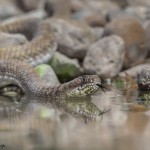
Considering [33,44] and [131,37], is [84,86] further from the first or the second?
[131,37]

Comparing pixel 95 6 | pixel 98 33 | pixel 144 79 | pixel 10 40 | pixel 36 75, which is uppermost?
pixel 95 6

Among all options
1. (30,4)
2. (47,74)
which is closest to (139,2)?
(30,4)

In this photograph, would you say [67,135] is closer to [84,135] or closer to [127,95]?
[84,135]

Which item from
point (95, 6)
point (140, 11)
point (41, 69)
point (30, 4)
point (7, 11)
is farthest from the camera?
point (95, 6)

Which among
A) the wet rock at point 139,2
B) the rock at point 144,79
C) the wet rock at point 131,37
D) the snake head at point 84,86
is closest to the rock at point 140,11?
the wet rock at point 139,2

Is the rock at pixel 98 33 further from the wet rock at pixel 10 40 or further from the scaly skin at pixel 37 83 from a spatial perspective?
the scaly skin at pixel 37 83

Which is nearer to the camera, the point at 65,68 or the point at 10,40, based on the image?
the point at 65,68

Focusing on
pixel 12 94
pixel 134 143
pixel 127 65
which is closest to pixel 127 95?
pixel 12 94
